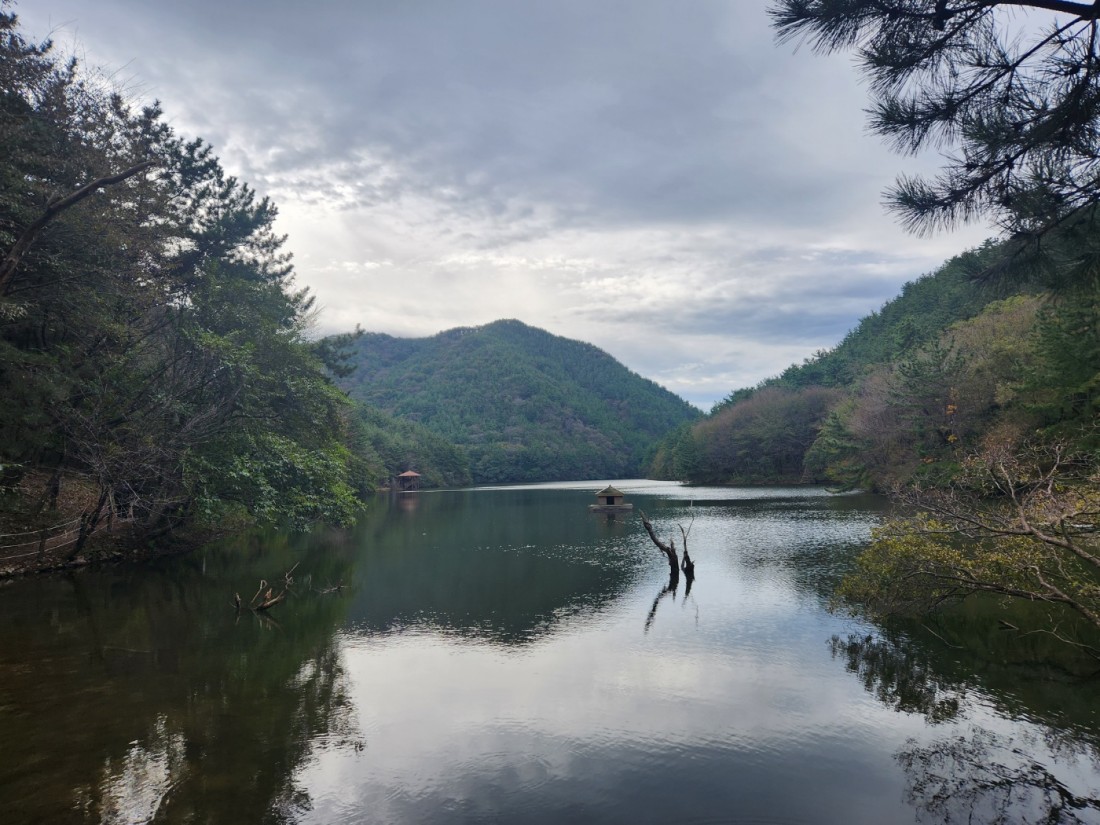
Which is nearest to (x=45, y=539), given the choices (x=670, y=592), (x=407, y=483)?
(x=670, y=592)

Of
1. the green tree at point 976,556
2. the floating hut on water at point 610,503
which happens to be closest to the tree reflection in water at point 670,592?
the green tree at point 976,556

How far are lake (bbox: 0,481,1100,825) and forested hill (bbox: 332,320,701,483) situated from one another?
3557 inches

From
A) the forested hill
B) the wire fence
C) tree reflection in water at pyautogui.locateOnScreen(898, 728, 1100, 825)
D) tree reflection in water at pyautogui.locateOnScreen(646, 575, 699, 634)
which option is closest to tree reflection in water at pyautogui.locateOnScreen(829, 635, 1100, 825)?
tree reflection in water at pyautogui.locateOnScreen(898, 728, 1100, 825)

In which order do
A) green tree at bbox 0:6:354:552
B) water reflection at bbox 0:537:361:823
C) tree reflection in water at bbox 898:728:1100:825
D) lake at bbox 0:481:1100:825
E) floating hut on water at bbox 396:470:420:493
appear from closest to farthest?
tree reflection in water at bbox 898:728:1100:825, water reflection at bbox 0:537:361:823, lake at bbox 0:481:1100:825, green tree at bbox 0:6:354:552, floating hut on water at bbox 396:470:420:493

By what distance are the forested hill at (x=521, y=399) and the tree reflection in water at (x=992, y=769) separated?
97712 millimetres

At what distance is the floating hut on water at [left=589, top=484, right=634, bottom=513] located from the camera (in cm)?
4344

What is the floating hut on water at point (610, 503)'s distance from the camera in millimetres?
43438

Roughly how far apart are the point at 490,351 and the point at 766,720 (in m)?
148

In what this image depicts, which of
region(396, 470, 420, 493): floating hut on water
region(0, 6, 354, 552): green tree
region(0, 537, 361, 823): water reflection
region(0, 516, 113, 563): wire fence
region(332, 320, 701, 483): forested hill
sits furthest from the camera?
region(332, 320, 701, 483): forested hill

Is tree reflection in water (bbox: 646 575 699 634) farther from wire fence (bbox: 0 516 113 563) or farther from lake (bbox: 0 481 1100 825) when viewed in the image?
wire fence (bbox: 0 516 113 563)

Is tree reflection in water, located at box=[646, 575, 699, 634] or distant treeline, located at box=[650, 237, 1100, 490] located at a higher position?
distant treeline, located at box=[650, 237, 1100, 490]

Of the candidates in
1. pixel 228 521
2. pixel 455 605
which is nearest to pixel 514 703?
pixel 455 605

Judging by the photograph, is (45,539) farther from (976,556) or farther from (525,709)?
(976,556)

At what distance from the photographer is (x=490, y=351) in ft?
507
